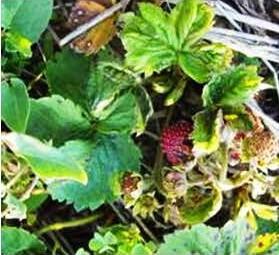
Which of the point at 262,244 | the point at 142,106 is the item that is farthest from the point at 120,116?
the point at 262,244

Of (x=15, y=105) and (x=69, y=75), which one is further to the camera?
(x=69, y=75)

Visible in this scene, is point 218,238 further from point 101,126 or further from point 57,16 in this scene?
point 57,16

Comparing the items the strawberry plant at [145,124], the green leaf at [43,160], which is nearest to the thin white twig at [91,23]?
the strawberry plant at [145,124]

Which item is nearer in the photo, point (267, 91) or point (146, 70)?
point (146, 70)

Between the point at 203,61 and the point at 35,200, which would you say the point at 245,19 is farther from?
the point at 35,200

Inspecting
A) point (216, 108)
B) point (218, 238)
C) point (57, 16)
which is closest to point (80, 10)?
point (57, 16)

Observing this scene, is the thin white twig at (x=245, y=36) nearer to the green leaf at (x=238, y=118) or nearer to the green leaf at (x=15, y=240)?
the green leaf at (x=238, y=118)

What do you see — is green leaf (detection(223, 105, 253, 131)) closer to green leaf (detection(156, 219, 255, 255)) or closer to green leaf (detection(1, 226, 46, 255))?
green leaf (detection(156, 219, 255, 255))
